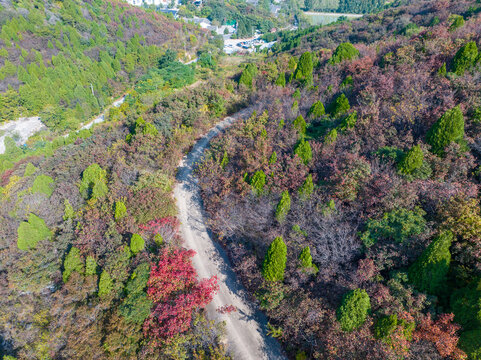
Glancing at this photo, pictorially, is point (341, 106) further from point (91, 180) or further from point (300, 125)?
point (91, 180)

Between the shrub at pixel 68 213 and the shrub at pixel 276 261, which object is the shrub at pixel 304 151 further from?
the shrub at pixel 68 213

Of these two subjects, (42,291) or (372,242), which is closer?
(372,242)

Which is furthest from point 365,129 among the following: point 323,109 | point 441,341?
point 441,341

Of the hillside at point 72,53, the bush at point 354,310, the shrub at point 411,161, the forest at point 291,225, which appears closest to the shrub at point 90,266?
the forest at point 291,225

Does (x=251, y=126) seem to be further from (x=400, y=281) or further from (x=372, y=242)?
(x=400, y=281)

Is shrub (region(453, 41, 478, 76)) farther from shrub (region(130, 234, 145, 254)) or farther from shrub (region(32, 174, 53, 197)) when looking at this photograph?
shrub (region(32, 174, 53, 197))

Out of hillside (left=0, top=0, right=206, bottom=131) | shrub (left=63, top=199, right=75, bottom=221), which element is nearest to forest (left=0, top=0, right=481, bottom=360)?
shrub (left=63, top=199, right=75, bottom=221)
